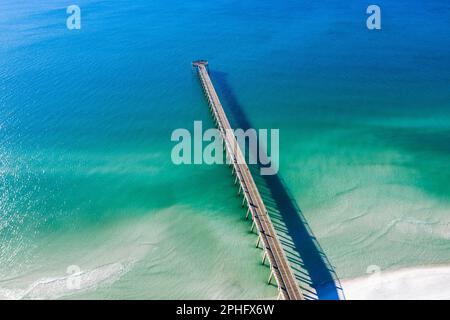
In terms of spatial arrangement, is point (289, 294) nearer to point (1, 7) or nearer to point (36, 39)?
point (36, 39)

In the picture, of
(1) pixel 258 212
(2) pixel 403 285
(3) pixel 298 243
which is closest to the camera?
(2) pixel 403 285

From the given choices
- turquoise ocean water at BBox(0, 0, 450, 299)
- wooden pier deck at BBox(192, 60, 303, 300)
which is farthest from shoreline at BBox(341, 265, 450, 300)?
wooden pier deck at BBox(192, 60, 303, 300)

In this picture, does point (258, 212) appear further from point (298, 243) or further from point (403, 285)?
point (403, 285)

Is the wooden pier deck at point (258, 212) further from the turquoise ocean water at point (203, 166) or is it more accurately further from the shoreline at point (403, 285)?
the shoreline at point (403, 285)

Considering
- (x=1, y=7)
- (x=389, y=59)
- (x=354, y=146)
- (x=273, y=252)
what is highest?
(x=1, y=7)

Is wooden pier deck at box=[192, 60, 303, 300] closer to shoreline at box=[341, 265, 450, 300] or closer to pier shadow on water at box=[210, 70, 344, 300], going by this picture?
pier shadow on water at box=[210, 70, 344, 300]

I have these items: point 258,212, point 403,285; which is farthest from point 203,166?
point 403,285
